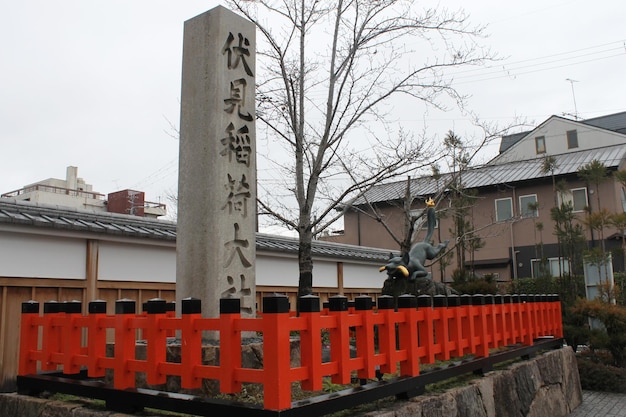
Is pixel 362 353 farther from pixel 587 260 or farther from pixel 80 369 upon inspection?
pixel 587 260

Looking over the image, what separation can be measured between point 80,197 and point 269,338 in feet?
123

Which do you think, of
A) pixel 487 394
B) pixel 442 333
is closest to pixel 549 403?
pixel 487 394

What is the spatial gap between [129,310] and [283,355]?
168 centimetres

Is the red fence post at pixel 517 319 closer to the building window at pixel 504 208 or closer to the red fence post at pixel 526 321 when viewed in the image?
the red fence post at pixel 526 321

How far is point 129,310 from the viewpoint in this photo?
4.32 meters

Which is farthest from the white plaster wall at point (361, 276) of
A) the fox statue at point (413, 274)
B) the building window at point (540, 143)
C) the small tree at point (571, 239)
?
the building window at point (540, 143)

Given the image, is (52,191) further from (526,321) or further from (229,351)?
(229,351)

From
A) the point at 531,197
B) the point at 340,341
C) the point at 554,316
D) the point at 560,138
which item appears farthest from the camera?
the point at 560,138

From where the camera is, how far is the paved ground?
830cm

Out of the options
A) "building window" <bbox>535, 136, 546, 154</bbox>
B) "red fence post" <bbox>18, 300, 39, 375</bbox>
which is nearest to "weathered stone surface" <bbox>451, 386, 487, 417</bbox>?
"red fence post" <bbox>18, 300, 39, 375</bbox>

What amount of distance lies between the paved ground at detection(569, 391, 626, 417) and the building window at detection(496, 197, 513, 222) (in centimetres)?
1652

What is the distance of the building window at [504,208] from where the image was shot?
2598cm

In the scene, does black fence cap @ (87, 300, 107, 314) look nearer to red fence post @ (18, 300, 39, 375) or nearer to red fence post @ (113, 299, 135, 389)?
red fence post @ (113, 299, 135, 389)

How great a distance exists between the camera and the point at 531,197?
25.3m
